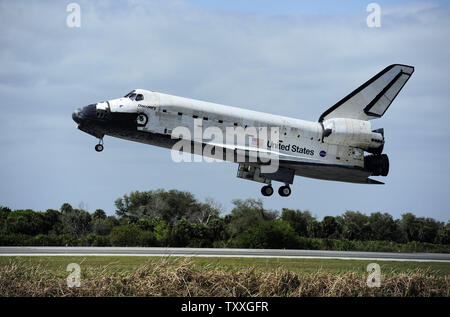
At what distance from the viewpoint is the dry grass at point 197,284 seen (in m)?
17.2

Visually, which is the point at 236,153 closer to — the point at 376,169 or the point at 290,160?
the point at 290,160

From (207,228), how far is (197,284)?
963 inches

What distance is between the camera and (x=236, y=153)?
84.4 feet

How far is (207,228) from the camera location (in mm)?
41812

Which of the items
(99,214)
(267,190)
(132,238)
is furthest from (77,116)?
(99,214)

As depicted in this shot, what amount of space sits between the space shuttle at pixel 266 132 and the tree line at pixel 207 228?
10080 mm

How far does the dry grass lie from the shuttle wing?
41.2 feet

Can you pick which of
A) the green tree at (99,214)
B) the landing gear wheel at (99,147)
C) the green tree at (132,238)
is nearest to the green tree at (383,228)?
the green tree at (132,238)

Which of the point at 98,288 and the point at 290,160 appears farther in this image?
the point at 290,160

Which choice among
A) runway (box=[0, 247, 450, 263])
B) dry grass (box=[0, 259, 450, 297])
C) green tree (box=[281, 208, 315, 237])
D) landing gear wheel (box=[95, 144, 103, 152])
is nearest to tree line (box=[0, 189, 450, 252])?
green tree (box=[281, 208, 315, 237])

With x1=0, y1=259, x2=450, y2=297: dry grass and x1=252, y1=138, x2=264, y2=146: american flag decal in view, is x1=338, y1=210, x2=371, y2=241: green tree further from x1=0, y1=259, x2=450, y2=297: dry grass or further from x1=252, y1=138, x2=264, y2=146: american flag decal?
x1=0, y1=259, x2=450, y2=297: dry grass

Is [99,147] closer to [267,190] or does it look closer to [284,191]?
[267,190]
